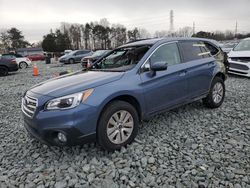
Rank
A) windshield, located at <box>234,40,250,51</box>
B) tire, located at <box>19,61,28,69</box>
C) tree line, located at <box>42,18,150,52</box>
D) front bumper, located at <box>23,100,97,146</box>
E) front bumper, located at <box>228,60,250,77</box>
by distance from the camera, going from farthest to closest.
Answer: tree line, located at <box>42,18,150,52</box>
tire, located at <box>19,61,28,69</box>
windshield, located at <box>234,40,250,51</box>
front bumper, located at <box>228,60,250,77</box>
front bumper, located at <box>23,100,97,146</box>

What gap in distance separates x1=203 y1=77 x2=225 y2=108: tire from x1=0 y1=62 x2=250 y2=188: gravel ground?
586 millimetres

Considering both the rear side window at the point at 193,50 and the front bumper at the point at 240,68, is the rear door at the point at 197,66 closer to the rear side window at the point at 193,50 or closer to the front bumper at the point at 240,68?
the rear side window at the point at 193,50

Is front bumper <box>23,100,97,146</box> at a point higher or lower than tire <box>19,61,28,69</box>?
lower

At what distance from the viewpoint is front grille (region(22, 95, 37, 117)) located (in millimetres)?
3229

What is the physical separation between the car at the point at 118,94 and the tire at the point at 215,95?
272 mm

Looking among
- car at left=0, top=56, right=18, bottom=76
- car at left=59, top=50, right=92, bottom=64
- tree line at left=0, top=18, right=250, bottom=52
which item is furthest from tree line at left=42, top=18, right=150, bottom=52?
car at left=0, top=56, right=18, bottom=76

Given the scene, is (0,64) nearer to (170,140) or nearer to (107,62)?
(107,62)

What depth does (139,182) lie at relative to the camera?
2.76m

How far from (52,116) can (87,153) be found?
0.87 m

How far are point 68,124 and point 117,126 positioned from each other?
0.76 meters

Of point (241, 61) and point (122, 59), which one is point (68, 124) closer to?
point (122, 59)

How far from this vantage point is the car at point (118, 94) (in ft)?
9.92

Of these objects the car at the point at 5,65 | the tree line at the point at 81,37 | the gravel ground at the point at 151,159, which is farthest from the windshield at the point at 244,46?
the tree line at the point at 81,37

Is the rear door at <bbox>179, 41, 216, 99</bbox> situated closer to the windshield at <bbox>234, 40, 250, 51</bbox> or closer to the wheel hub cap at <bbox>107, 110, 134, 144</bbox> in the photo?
the wheel hub cap at <bbox>107, 110, 134, 144</bbox>
